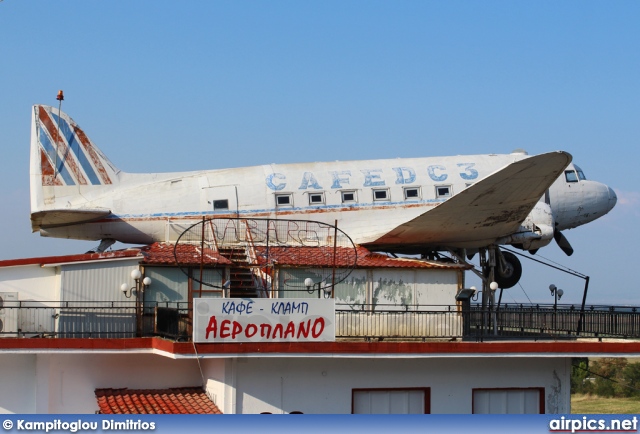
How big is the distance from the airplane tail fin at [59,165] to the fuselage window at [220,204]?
13.6 feet

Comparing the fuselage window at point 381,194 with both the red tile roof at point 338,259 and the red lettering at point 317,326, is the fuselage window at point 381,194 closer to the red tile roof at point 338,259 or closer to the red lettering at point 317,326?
the red tile roof at point 338,259

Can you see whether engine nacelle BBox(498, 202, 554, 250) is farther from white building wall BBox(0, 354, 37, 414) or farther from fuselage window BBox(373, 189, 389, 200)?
white building wall BBox(0, 354, 37, 414)

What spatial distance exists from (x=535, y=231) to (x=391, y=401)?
13728 mm

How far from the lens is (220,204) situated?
35750mm

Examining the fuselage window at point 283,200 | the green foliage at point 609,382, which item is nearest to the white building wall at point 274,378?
the fuselage window at point 283,200

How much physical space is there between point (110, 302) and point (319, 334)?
720 centimetres

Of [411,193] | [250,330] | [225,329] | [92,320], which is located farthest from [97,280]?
[411,193]

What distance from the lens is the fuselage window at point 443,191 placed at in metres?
37.3

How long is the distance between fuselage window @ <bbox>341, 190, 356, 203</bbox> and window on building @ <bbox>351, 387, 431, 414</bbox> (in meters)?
11.4

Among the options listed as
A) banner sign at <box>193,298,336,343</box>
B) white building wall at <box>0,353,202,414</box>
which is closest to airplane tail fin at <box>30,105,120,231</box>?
white building wall at <box>0,353,202,414</box>

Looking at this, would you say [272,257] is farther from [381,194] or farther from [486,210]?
[486,210]

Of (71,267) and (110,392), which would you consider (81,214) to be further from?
(110,392)

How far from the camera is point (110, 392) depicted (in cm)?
2697

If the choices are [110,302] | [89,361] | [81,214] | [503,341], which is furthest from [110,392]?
[503,341]
